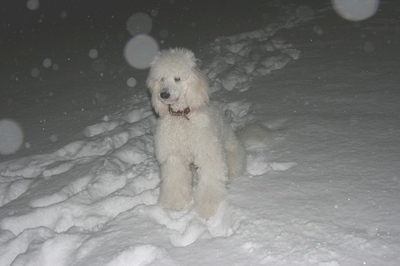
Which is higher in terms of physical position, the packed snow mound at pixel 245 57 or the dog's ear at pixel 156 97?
the packed snow mound at pixel 245 57

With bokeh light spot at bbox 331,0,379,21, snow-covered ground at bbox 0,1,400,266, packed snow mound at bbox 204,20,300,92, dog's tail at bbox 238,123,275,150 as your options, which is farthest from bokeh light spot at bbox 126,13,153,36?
dog's tail at bbox 238,123,275,150

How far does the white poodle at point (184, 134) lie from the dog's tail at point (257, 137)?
0.72 m

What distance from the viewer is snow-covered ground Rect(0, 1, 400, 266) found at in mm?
2754

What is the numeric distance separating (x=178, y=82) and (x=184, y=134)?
0.52 meters

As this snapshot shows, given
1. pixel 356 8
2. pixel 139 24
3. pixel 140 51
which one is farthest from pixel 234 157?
pixel 139 24

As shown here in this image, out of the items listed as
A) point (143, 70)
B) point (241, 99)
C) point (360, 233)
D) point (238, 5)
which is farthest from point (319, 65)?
point (238, 5)

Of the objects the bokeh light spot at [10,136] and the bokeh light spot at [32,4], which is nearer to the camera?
the bokeh light spot at [10,136]

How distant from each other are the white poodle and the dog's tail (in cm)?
72

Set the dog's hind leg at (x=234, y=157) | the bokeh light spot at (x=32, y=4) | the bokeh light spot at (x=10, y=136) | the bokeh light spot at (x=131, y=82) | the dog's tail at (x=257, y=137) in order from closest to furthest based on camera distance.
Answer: the dog's hind leg at (x=234, y=157)
the dog's tail at (x=257, y=137)
the bokeh light spot at (x=10, y=136)
the bokeh light spot at (x=131, y=82)
the bokeh light spot at (x=32, y=4)

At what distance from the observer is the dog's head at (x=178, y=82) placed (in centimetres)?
340

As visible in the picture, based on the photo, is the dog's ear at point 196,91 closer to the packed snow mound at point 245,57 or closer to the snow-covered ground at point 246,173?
the snow-covered ground at point 246,173

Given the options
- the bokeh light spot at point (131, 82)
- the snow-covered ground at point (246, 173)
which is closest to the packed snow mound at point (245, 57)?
the snow-covered ground at point (246, 173)

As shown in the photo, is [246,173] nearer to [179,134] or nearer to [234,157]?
[234,157]

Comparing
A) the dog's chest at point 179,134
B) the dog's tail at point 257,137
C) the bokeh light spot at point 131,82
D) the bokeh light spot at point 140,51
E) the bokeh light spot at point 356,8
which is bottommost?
the dog's tail at point 257,137
